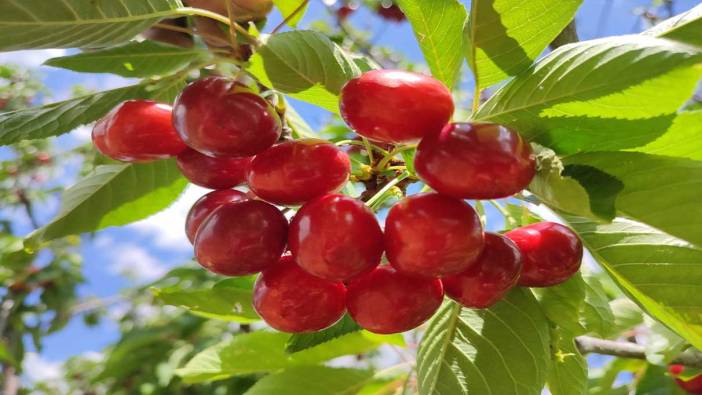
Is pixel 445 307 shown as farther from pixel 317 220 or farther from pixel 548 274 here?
pixel 317 220

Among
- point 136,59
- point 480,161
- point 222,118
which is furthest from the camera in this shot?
point 136,59

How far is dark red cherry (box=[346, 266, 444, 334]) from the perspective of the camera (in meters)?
1.00

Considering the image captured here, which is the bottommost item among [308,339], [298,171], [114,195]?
[308,339]

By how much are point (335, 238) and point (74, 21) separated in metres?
0.54

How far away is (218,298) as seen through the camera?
1.53 meters

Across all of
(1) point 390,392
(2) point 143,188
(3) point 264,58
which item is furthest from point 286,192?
(1) point 390,392

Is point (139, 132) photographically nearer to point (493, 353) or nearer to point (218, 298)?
point (218, 298)

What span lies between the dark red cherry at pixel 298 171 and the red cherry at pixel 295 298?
0.39 ft

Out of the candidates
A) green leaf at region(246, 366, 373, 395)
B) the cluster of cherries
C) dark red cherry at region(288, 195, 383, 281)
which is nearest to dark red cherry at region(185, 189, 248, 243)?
the cluster of cherries

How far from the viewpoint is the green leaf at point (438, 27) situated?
1.04 meters

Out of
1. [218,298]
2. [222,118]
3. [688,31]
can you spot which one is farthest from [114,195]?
[688,31]

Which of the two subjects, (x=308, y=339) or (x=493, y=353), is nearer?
(x=493, y=353)

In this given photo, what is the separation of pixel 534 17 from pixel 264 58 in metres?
0.45

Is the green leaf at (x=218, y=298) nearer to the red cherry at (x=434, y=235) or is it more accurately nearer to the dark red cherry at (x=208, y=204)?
the dark red cherry at (x=208, y=204)
